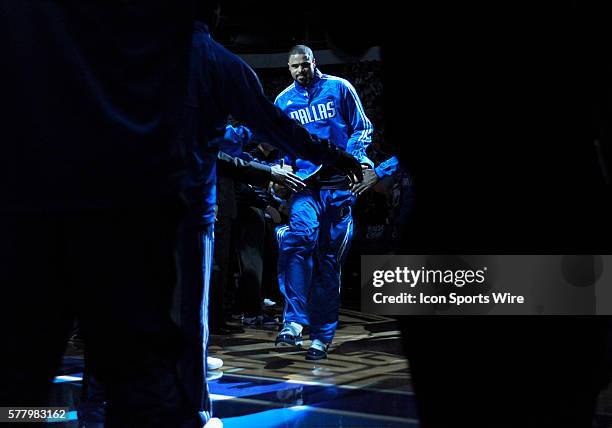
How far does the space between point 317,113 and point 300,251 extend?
0.99 m

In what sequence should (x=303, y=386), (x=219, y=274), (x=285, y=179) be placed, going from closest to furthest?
(x=285, y=179), (x=303, y=386), (x=219, y=274)

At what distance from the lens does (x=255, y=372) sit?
13.7ft

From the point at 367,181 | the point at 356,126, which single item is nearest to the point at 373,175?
the point at 367,181

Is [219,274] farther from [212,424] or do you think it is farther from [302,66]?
[212,424]

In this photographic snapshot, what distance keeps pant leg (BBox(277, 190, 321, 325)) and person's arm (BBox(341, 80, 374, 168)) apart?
0.43m

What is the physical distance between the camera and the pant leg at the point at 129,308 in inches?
53.1

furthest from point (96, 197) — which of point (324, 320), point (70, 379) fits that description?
point (324, 320)

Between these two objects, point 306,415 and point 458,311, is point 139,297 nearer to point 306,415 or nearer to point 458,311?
point 458,311

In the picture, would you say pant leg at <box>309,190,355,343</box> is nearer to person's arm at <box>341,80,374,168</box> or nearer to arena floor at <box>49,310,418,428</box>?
person's arm at <box>341,80,374,168</box>

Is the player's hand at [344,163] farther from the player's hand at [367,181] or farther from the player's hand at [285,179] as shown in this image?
the player's hand at [367,181]

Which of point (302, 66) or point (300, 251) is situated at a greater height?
point (302, 66)

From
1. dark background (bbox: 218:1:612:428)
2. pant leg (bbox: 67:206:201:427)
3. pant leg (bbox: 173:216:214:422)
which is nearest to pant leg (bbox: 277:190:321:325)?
pant leg (bbox: 173:216:214:422)

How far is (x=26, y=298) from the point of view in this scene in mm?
1339

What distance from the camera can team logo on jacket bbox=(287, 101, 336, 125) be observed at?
5172 mm
